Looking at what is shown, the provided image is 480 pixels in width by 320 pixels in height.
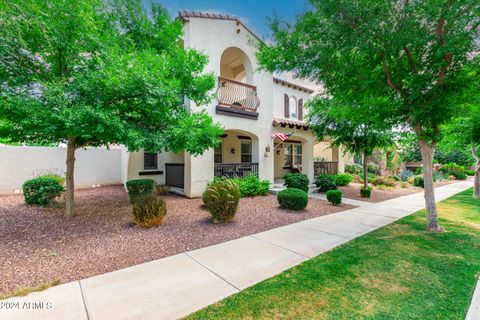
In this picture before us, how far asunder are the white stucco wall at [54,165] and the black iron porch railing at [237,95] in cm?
748

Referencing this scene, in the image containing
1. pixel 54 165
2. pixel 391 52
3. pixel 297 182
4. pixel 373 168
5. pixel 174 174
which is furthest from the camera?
pixel 373 168

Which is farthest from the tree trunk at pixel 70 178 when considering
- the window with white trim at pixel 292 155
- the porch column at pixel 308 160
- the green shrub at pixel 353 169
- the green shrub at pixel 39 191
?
the green shrub at pixel 353 169

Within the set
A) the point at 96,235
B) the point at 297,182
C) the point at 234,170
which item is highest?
the point at 234,170

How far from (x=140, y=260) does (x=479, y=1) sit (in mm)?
8172

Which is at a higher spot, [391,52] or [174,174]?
[391,52]

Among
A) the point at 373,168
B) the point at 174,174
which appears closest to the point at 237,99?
the point at 174,174

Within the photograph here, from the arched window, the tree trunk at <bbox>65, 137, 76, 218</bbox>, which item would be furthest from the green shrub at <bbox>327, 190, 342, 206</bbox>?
the tree trunk at <bbox>65, 137, 76, 218</bbox>

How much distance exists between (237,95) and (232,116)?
1327mm

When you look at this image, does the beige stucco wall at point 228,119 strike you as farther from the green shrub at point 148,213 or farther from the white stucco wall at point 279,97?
the green shrub at point 148,213

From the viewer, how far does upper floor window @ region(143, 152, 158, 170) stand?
12.5m

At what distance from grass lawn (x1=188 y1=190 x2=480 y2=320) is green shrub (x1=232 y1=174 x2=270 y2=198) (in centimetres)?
567

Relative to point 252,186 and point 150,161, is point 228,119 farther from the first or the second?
point 150,161

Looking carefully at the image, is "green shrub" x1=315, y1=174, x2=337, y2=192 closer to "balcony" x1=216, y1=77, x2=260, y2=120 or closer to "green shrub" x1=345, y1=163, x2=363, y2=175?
"balcony" x1=216, y1=77, x2=260, y2=120

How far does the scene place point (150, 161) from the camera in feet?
41.9
